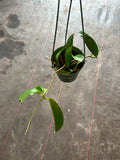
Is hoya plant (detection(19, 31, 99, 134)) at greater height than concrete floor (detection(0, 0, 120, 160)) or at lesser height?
greater

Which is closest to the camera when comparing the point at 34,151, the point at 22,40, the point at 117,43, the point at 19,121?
the point at 34,151

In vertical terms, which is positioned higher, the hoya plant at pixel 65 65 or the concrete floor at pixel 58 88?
the hoya plant at pixel 65 65

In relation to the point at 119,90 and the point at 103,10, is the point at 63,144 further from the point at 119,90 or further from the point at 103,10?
the point at 103,10

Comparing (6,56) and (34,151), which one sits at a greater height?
(6,56)

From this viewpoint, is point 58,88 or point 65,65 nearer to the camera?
point 65,65

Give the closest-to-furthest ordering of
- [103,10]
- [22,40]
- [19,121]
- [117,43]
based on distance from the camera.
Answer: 1. [19,121]
2. [117,43]
3. [22,40]
4. [103,10]

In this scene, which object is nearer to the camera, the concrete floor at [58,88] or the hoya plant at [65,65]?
the hoya plant at [65,65]

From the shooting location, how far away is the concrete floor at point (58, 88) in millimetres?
1194

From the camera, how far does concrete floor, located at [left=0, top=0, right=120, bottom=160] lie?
119 centimetres

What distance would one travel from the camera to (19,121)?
132 centimetres

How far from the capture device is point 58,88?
1462 mm

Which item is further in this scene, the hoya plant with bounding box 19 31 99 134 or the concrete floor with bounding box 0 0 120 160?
the concrete floor with bounding box 0 0 120 160

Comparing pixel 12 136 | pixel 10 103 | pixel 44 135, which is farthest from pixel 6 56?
pixel 44 135

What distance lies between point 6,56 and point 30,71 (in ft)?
1.30
